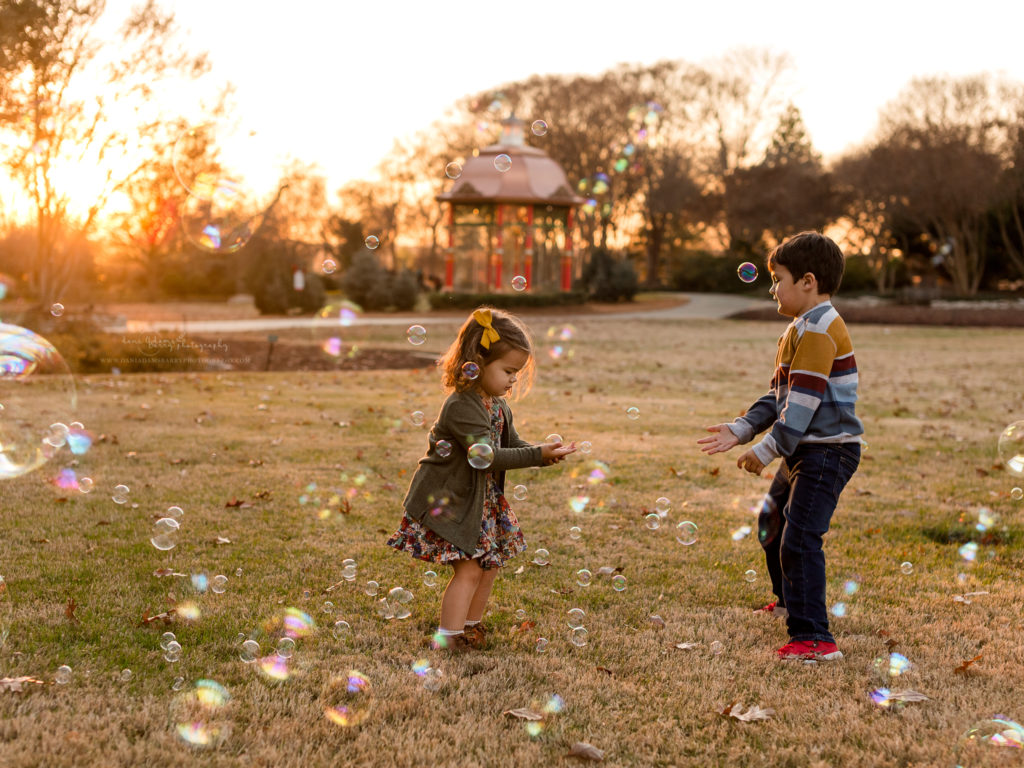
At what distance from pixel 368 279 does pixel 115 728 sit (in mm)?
30910

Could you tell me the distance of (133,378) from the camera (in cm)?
1289

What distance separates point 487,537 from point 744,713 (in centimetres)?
122

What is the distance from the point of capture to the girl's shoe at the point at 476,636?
374 cm

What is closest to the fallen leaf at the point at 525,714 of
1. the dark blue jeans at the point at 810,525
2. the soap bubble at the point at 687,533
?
the dark blue jeans at the point at 810,525

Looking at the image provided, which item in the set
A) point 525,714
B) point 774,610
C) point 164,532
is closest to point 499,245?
point 164,532

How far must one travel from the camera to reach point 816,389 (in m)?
3.63

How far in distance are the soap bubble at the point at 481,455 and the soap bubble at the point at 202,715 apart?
4.13 feet

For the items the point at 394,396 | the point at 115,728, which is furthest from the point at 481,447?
the point at 394,396

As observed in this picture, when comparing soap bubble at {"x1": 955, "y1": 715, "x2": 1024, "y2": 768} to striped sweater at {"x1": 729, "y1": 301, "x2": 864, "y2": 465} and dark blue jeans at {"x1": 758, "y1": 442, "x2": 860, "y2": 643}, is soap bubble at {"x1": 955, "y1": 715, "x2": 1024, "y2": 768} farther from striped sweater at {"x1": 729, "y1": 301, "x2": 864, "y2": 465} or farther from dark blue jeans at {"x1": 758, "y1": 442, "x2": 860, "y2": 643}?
striped sweater at {"x1": 729, "y1": 301, "x2": 864, "y2": 465}

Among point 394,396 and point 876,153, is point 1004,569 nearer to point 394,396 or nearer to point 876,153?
A: point 394,396

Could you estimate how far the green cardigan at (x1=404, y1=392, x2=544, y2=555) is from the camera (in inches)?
142

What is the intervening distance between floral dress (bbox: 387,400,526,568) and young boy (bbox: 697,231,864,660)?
905 millimetres

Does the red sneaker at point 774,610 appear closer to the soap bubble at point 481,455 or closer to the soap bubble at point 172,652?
the soap bubble at point 481,455

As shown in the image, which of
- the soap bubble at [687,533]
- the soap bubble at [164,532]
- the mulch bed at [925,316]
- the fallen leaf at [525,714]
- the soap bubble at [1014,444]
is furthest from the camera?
the mulch bed at [925,316]
